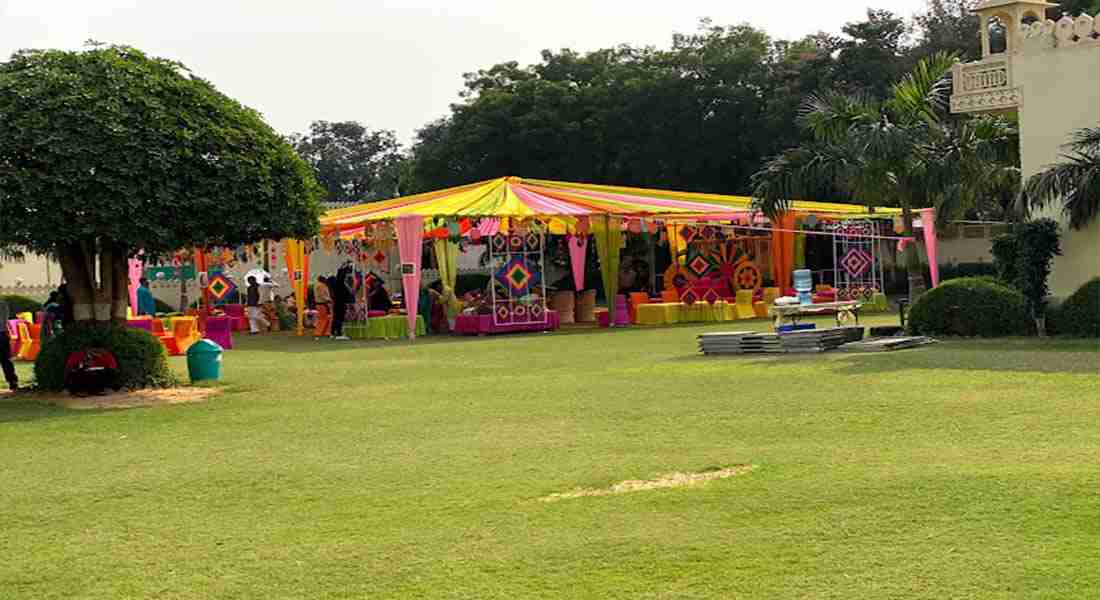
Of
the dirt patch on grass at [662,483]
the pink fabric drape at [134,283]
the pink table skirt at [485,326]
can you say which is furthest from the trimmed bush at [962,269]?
the dirt patch on grass at [662,483]

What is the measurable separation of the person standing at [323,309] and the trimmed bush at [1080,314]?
14296 mm

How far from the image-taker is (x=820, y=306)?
67.7 feet

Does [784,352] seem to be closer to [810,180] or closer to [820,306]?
[820,306]

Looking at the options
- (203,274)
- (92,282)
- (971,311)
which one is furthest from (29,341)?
(971,311)

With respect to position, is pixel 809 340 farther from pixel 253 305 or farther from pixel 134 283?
pixel 134 283

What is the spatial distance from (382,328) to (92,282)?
34.4ft

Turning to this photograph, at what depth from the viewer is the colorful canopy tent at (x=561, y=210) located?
2631 cm

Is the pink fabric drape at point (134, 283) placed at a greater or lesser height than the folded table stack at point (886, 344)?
greater

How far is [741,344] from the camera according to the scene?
1875cm

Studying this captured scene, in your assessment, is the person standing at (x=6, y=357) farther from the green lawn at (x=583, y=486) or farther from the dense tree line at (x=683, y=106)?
the dense tree line at (x=683, y=106)

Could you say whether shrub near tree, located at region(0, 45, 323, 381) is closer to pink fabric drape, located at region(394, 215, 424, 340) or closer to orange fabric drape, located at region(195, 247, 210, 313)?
pink fabric drape, located at region(394, 215, 424, 340)

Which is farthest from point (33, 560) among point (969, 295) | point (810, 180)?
point (810, 180)

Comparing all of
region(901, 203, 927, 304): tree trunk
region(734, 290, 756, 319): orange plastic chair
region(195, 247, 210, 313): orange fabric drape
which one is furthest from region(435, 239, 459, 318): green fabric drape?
region(901, 203, 927, 304): tree trunk

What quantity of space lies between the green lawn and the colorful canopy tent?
1051 centimetres
